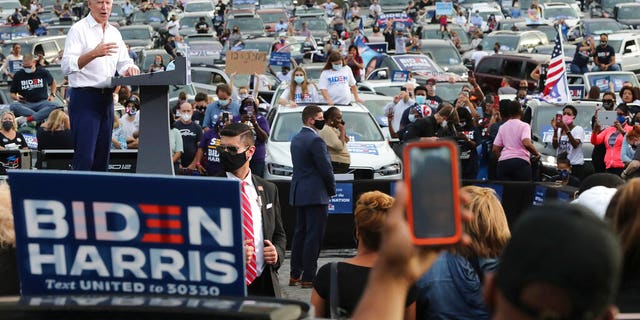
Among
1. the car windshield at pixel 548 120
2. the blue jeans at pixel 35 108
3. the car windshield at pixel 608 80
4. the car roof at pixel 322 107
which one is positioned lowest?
the car windshield at pixel 608 80

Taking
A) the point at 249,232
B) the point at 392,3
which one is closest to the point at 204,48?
the point at 392,3

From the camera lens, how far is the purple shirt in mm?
14898

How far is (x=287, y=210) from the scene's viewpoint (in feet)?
45.3

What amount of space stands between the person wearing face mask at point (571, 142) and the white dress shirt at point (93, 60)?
10252 mm

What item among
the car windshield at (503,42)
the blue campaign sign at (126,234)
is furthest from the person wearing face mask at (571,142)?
the car windshield at (503,42)

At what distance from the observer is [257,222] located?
22.1 feet

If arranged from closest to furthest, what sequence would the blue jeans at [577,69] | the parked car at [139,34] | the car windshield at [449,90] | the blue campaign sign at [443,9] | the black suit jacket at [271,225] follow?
the black suit jacket at [271,225] → the car windshield at [449,90] → the blue jeans at [577,69] → the parked car at [139,34] → the blue campaign sign at [443,9]

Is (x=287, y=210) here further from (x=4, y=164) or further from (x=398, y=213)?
(x=398, y=213)

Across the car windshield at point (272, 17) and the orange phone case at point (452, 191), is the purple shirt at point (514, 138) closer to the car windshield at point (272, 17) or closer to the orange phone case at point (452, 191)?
the orange phone case at point (452, 191)

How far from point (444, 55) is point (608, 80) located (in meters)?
8.32

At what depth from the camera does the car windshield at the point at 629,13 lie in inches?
1856

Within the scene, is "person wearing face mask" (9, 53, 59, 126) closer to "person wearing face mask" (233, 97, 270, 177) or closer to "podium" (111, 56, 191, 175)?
"person wearing face mask" (233, 97, 270, 177)

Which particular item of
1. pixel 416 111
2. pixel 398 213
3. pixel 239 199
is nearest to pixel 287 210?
pixel 416 111

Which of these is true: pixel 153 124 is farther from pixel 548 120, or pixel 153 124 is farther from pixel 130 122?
pixel 548 120
